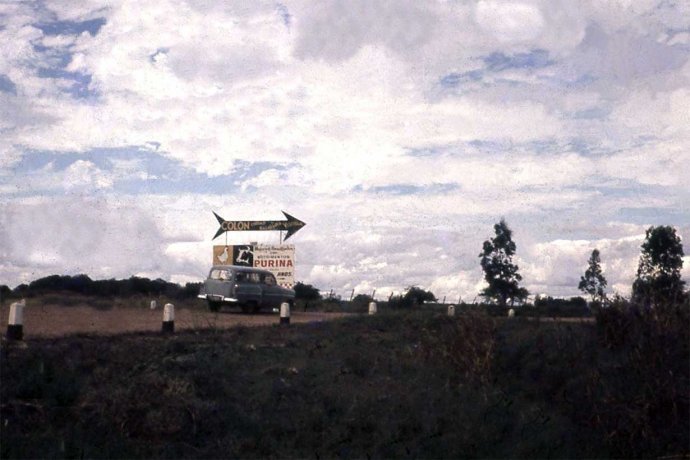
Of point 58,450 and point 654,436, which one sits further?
point 654,436

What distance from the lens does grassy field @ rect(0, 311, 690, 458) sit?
11.5 meters

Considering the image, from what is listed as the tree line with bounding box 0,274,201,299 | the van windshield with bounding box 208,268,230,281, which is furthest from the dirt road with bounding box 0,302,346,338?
the tree line with bounding box 0,274,201,299

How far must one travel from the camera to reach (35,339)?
1478 cm

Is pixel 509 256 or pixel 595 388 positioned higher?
pixel 509 256

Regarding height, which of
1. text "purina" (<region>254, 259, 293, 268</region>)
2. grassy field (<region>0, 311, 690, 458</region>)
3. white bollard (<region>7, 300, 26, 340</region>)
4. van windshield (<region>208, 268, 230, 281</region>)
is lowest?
grassy field (<region>0, 311, 690, 458</region>)

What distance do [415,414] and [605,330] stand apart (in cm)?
470

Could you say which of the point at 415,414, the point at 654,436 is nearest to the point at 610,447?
the point at 654,436

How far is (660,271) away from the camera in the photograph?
813 inches

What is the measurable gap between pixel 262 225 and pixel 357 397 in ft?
92.5

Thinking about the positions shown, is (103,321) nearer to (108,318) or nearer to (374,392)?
(108,318)

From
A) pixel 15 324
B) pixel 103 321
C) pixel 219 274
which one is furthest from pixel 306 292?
pixel 15 324

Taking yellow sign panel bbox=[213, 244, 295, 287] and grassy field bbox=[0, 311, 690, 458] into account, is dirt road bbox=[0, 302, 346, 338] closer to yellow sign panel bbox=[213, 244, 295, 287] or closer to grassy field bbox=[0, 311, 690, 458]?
grassy field bbox=[0, 311, 690, 458]

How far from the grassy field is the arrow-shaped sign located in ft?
78.4

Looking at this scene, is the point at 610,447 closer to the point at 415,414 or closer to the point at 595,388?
the point at 595,388
